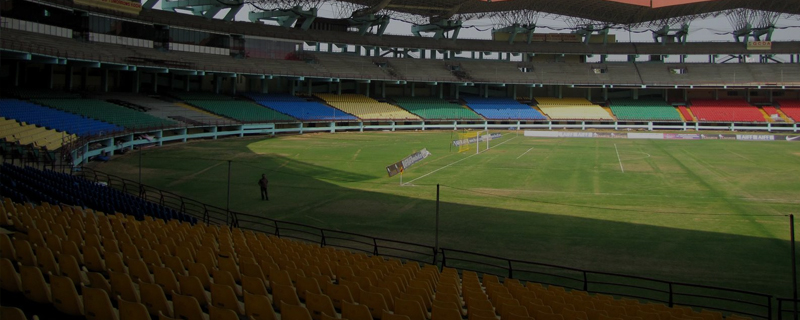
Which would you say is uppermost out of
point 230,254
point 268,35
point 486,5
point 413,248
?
point 486,5

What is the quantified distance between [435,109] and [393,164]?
4591cm

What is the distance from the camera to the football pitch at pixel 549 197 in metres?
19.0

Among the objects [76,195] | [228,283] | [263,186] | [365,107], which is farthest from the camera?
[365,107]

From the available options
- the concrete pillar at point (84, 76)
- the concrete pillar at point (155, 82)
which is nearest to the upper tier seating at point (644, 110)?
the concrete pillar at point (155, 82)

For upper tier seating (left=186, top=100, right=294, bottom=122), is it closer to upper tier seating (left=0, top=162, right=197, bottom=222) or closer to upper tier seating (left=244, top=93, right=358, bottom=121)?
upper tier seating (left=244, top=93, right=358, bottom=121)

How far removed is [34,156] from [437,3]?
56.1 meters

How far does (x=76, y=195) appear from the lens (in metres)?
20.2

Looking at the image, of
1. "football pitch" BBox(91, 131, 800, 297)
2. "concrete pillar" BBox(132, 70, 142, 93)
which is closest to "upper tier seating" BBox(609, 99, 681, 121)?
"football pitch" BBox(91, 131, 800, 297)

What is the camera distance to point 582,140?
6456cm

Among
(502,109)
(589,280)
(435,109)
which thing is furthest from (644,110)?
(589,280)

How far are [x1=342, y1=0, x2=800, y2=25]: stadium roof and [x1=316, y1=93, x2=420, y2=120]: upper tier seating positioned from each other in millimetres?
12423

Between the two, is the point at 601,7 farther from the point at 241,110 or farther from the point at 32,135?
the point at 32,135

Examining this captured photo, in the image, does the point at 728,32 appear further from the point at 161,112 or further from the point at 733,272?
the point at 733,272

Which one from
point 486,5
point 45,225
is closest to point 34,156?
point 45,225
